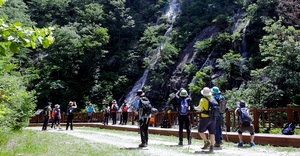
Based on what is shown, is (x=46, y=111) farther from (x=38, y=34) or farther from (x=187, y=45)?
(x=187, y=45)

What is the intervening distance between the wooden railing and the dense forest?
212 centimetres

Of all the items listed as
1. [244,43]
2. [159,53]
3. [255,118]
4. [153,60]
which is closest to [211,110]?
[255,118]

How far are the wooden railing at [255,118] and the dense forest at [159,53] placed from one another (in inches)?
83.6

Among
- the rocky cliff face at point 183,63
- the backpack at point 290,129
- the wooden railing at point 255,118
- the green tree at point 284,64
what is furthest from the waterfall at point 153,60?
the backpack at point 290,129

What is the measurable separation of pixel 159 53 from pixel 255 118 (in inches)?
896

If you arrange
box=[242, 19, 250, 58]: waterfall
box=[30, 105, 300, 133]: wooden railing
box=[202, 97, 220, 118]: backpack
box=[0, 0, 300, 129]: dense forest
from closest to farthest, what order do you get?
box=[202, 97, 220, 118]: backpack
box=[30, 105, 300, 133]: wooden railing
box=[0, 0, 300, 129]: dense forest
box=[242, 19, 250, 58]: waterfall

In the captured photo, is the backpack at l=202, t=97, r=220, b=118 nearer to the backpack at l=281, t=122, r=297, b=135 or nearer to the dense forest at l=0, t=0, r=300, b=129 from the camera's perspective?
the backpack at l=281, t=122, r=297, b=135

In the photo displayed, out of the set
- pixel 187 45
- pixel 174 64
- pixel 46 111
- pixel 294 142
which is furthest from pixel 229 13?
pixel 294 142

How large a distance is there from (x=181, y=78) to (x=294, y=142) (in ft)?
72.1

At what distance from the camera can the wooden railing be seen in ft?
39.2

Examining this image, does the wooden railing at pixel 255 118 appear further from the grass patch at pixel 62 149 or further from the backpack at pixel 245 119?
the grass patch at pixel 62 149

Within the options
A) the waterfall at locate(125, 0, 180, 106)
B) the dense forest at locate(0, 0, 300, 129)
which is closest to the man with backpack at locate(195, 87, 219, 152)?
the dense forest at locate(0, 0, 300, 129)

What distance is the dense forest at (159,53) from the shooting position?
58.6 ft

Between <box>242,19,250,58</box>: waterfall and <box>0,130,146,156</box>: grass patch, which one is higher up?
<box>242,19,250,58</box>: waterfall
